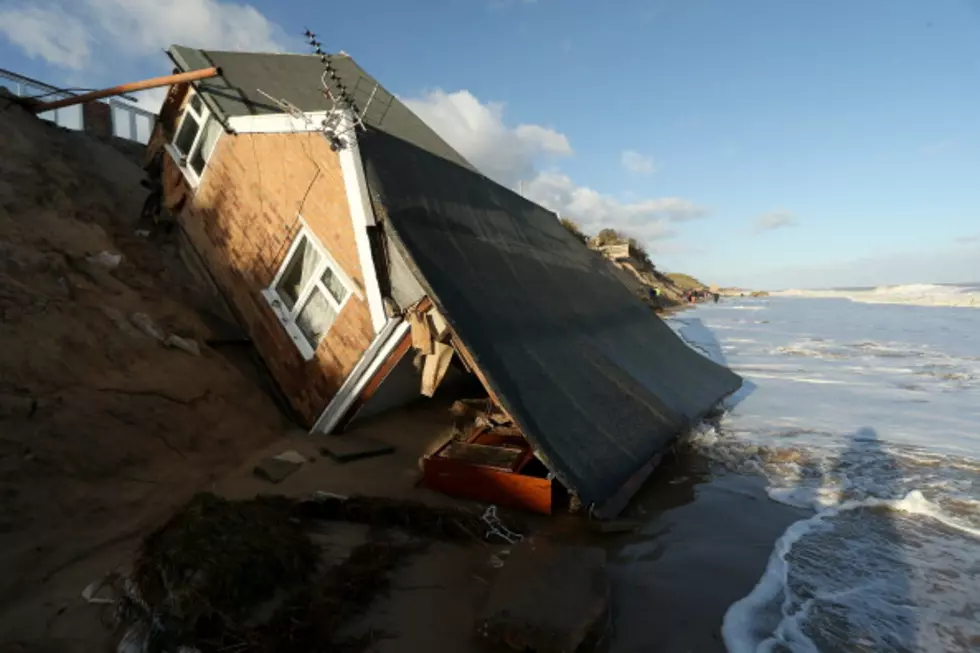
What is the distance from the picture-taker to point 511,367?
511 centimetres

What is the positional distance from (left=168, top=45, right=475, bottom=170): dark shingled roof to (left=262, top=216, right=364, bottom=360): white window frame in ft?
6.75

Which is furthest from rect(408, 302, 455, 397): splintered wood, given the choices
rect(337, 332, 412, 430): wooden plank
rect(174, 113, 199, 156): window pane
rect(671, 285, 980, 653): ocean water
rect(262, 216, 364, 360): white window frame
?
rect(174, 113, 199, 156): window pane

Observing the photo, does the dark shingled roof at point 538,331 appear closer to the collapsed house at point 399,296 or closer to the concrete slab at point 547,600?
the collapsed house at point 399,296

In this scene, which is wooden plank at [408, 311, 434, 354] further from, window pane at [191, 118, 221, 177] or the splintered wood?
window pane at [191, 118, 221, 177]

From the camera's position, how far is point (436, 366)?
5.23 m

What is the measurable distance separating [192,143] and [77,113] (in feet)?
24.0

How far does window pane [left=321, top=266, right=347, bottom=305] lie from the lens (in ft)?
20.1

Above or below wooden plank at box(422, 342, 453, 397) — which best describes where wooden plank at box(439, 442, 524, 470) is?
below

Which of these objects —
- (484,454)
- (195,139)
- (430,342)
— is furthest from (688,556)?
(195,139)

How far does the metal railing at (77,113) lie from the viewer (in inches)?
456

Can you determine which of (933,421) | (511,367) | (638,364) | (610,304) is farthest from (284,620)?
(933,421)

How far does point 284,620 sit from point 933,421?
10.3 meters

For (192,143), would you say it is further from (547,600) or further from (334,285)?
(547,600)

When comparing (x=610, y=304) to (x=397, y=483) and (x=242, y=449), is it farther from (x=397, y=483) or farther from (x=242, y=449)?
(x=242, y=449)
